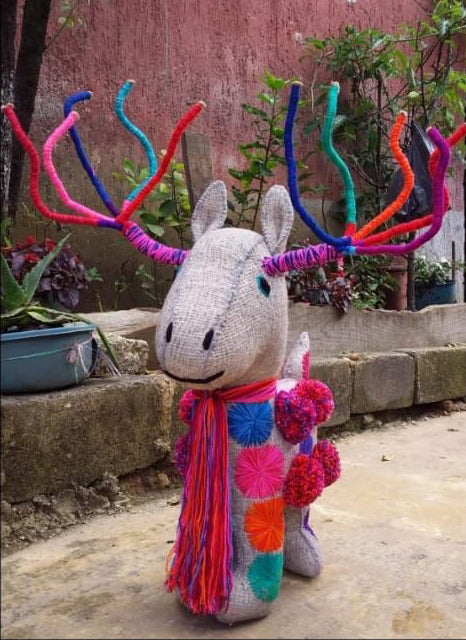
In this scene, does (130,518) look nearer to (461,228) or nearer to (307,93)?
(307,93)

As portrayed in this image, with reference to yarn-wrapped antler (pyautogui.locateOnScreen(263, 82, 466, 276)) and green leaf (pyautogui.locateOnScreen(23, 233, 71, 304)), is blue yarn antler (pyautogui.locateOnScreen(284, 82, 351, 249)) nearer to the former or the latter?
yarn-wrapped antler (pyautogui.locateOnScreen(263, 82, 466, 276))

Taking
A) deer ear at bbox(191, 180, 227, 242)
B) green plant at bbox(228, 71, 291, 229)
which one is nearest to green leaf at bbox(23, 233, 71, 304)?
deer ear at bbox(191, 180, 227, 242)

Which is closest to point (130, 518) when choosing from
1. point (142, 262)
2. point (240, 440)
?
point (240, 440)

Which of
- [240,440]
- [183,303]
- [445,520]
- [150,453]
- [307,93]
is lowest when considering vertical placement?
[445,520]

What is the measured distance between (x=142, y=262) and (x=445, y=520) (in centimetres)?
229

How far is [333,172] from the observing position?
5246 mm

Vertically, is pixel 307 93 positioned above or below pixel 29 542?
above

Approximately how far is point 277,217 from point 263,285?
0.21 metres

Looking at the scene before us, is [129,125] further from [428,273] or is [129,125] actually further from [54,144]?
[428,273]

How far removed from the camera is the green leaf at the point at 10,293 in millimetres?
2249

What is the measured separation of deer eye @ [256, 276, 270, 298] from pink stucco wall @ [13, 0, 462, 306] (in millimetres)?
2335

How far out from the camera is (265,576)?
1.65 meters

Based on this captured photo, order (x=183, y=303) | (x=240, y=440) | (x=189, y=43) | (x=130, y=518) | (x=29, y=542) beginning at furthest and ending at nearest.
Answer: (x=189, y=43)
(x=130, y=518)
(x=29, y=542)
(x=240, y=440)
(x=183, y=303)

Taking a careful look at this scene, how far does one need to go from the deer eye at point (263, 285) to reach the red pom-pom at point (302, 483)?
44cm
